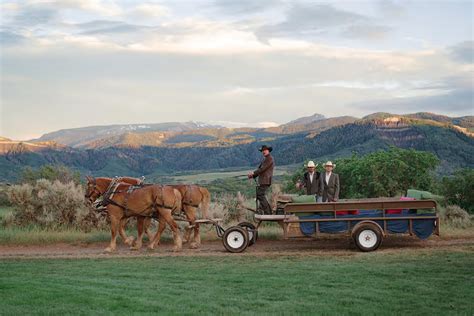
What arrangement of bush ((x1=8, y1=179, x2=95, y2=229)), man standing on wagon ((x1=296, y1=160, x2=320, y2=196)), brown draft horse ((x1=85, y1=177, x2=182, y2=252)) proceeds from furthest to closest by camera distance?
bush ((x1=8, y1=179, x2=95, y2=229))
man standing on wagon ((x1=296, y1=160, x2=320, y2=196))
brown draft horse ((x1=85, y1=177, x2=182, y2=252))

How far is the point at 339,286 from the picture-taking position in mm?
10359

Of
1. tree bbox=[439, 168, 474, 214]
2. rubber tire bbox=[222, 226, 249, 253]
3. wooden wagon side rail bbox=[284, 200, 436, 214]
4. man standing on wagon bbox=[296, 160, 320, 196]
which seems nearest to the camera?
wooden wagon side rail bbox=[284, 200, 436, 214]

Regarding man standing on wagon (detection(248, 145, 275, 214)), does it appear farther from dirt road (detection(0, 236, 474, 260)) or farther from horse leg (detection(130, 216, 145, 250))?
horse leg (detection(130, 216, 145, 250))

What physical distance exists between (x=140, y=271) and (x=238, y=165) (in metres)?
97.4

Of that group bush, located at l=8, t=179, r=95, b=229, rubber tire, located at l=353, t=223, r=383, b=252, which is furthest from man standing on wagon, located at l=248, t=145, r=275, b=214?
bush, located at l=8, t=179, r=95, b=229

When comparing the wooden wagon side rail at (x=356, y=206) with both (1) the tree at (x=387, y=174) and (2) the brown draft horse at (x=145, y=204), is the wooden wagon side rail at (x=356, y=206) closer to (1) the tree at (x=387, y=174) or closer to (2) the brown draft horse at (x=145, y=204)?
(2) the brown draft horse at (x=145, y=204)

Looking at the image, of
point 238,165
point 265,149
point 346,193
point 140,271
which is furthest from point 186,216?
point 238,165

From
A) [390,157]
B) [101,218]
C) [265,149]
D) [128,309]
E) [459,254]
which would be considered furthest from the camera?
[390,157]

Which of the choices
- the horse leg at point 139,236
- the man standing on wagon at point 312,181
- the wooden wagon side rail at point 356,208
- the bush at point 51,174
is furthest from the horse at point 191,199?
the bush at point 51,174

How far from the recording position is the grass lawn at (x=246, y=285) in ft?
29.0

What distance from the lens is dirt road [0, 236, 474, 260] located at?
14875 mm

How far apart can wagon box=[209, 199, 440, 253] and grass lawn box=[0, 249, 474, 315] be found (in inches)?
32.6

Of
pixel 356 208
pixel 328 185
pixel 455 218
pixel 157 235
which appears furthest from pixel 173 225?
pixel 455 218

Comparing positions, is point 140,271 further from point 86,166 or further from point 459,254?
point 86,166
